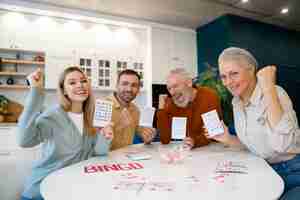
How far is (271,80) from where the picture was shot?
113 centimetres

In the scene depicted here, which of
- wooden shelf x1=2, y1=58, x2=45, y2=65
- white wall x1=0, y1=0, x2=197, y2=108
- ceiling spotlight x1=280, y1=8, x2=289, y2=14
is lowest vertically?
wooden shelf x1=2, y1=58, x2=45, y2=65

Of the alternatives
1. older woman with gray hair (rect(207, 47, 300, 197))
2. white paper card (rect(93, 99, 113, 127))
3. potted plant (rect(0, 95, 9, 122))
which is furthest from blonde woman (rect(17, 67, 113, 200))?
potted plant (rect(0, 95, 9, 122))

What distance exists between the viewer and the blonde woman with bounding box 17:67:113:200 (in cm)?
119

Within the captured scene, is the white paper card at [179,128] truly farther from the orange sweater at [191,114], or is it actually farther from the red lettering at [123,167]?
the red lettering at [123,167]

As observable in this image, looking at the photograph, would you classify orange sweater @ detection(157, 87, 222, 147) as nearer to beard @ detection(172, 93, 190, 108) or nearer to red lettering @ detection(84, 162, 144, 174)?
beard @ detection(172, 93, 190, 108)

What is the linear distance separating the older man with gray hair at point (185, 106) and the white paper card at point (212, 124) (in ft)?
1.22

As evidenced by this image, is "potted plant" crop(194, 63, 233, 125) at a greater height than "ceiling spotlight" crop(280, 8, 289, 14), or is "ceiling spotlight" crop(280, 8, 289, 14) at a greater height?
"ceiling spotlight" crop(280, 8, 289, 14)

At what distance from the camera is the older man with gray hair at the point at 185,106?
5.80ft

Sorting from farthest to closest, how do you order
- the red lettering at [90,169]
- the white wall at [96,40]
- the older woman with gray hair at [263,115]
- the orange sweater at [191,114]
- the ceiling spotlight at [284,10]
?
1. the ceiling spotlight at [284,10]
2. the white wall at [96,40]
3. the orange sweater at [191,114]
4. the older woman with gray hair at [263,115]
5. the red lettering at [90,169]

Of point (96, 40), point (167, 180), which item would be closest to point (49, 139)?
point (167, 180)

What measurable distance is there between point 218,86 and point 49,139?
334 cm

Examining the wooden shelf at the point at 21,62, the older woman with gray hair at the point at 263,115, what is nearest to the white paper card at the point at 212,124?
the older woman with gray hair at the point at 263,115

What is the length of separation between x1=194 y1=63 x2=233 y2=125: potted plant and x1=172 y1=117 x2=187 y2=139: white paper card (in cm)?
227

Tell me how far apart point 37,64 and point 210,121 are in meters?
3.29
